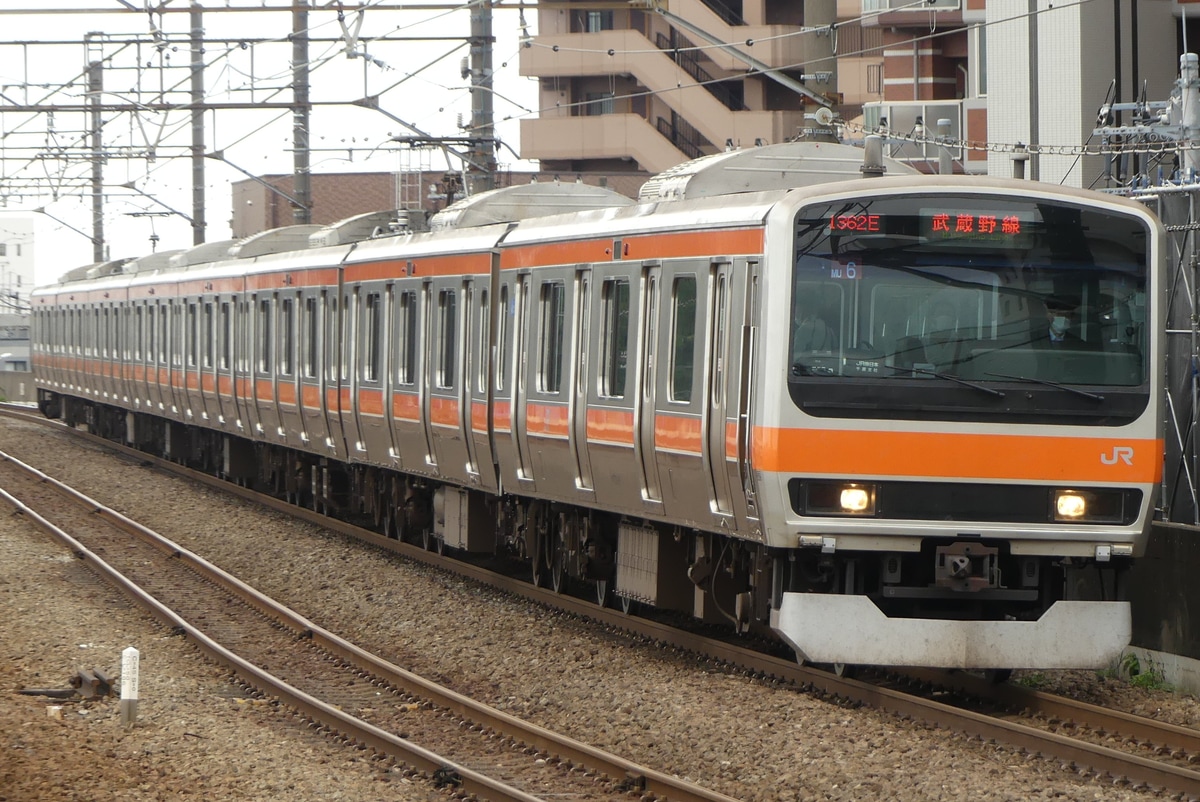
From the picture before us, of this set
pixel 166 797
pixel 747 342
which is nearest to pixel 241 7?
pixel 747 342

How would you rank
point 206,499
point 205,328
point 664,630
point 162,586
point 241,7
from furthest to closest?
point 205,328, point 206,499, point 241,7, point 162,586, point 664,630

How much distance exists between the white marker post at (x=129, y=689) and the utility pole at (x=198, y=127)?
46.1 feet

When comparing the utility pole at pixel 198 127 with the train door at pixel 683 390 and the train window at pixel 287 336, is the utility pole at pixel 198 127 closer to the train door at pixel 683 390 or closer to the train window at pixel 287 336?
the train window at pixel 287 336

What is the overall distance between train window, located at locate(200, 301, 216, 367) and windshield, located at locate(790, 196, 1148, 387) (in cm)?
1714

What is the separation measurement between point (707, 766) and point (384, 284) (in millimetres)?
9724

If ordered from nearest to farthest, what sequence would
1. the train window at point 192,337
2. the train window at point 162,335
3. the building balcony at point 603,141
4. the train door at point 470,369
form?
1. the train door at point 470,369
2. the train window at point 192,337
3. the train window at point 162,335
4. the building balcony at point 603,141

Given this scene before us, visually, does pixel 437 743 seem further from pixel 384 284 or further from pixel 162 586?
pixel 384 284

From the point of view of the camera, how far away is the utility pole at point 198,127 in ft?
88.6

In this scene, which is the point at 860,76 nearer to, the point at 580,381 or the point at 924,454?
the point at 580,381

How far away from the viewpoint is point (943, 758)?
357 inches

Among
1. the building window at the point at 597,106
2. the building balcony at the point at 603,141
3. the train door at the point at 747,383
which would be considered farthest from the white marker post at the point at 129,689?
the building window at the point at 597,106

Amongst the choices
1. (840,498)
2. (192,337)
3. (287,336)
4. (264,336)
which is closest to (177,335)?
(192,337)

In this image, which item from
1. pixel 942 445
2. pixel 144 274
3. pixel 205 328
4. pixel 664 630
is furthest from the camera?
pixel 144 274

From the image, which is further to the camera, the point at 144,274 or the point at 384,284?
the point at 144,274
